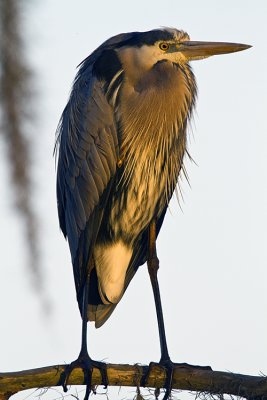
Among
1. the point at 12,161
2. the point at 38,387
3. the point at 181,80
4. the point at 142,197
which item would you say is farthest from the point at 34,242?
the point at 181,80

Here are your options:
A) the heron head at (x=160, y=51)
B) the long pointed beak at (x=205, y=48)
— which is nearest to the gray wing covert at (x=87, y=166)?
the heron head at (x=160, y=51)

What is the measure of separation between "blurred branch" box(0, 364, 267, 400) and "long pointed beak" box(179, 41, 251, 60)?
5.42 ft

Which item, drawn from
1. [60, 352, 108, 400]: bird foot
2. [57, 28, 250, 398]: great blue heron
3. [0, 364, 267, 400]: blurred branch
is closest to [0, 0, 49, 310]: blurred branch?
[0, 364, 267, 400]: blurred branch

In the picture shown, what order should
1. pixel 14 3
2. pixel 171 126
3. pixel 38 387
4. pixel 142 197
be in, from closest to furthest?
1. pixel 14 3
2. pixel 38 387
3. pixel 142 197
4. pixel 171 126

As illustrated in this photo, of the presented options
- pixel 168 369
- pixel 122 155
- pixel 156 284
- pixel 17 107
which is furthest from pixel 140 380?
pixel 17 107

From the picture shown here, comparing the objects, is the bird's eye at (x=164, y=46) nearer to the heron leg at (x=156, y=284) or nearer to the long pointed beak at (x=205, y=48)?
the long pointed beak at (x=205, y=48)

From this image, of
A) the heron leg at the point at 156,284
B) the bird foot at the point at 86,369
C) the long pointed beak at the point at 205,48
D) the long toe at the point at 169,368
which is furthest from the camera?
the long pointed beak at the point at 205,48

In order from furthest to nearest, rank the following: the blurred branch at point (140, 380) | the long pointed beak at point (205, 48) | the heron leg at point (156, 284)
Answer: the long pointed beak at point (205, 48), the heron leg at point (156, 284), the blurred branch at point (140, 380)

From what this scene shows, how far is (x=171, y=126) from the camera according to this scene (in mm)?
3768

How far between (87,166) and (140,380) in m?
1.30

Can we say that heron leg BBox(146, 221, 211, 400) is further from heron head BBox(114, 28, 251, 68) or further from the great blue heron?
heron head BBox(114, 28, 251, 68)

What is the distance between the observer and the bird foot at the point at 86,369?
2688 millimetres

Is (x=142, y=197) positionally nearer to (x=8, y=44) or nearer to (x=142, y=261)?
(x=142, y=261)

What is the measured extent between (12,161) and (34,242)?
2.2 inches
